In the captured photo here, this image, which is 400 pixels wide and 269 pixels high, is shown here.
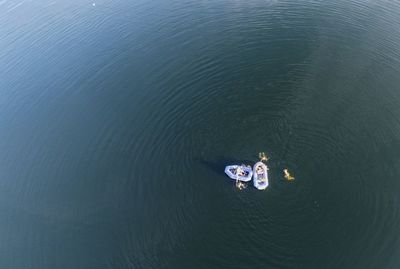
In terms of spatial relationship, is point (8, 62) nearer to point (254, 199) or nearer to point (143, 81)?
point (143, 81)

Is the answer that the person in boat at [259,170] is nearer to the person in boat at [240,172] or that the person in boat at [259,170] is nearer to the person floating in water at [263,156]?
the person in boat at [240,172]

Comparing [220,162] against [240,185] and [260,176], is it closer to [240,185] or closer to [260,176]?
[240,185]

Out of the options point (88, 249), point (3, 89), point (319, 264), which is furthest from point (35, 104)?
point (319, 264)

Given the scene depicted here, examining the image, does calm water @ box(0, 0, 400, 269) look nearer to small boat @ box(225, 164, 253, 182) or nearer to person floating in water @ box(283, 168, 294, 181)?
person floating in water @ box(283, 168, 294, 181)

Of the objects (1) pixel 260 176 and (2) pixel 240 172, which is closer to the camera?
(1) pixel 260 176

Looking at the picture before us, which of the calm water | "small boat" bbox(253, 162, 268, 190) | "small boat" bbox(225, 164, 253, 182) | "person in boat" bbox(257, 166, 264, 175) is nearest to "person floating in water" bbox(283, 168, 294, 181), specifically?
the calm water

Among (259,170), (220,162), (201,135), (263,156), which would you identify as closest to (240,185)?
(259,170)
